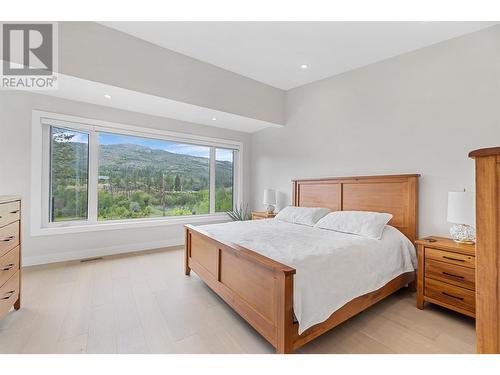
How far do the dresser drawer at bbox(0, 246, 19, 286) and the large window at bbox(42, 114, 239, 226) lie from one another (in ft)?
5.15

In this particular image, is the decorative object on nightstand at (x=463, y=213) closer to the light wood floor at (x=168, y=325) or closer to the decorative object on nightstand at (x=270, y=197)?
the light wood floor at (x=168, y=325)

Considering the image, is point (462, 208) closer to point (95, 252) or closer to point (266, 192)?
point (266, 192)

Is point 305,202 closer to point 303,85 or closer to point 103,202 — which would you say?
point 303,85

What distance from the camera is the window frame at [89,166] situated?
3.13 meters

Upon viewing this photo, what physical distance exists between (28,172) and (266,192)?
11.3 feet

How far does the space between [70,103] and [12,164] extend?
107cm

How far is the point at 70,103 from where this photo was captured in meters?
3.34

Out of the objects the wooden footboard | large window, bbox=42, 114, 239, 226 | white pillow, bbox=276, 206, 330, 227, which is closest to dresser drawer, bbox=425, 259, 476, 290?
white pillow, bbox=276, 206, 330, 227

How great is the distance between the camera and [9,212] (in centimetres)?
184

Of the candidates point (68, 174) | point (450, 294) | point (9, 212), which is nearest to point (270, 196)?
point (450, 294)

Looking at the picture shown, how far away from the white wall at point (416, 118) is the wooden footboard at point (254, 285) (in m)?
2.18

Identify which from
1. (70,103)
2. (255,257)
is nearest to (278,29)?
(255,257)

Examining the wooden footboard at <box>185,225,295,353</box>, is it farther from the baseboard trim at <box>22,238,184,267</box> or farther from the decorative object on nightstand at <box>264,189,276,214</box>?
the decorative object on nightstand at <box>264,189,276,214</box>
